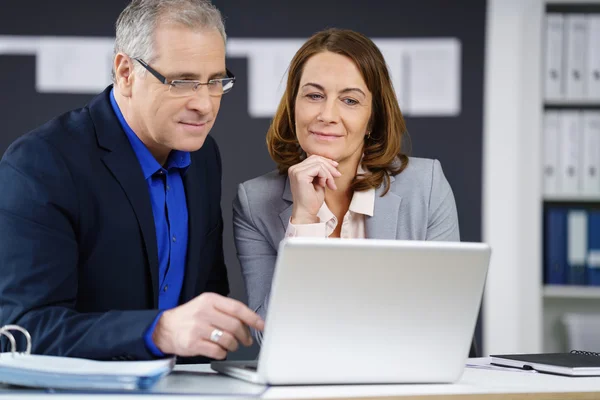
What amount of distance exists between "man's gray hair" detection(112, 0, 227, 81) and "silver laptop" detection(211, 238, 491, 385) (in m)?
0.83

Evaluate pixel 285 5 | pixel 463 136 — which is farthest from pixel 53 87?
pixel 463 136

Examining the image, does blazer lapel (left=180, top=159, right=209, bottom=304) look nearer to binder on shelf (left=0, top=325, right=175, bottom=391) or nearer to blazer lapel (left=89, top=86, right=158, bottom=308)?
blazer lapel (left=89, top=86, right=158, bottom=308)

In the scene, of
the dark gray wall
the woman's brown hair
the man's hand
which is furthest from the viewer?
the dark gray wall

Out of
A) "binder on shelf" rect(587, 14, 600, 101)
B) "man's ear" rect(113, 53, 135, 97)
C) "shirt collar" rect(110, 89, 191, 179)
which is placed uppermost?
"binder on shelf" rect(587, 14, 600, 101)

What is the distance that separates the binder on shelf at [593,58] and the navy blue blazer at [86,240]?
1945mm

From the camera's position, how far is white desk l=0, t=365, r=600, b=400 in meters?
1.19

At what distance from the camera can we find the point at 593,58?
11.2 ft

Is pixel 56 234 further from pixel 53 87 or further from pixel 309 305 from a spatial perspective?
pixel 53 87

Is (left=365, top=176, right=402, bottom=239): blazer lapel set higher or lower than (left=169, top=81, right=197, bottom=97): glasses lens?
lower

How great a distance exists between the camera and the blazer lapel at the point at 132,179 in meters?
1.84

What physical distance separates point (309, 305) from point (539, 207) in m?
2.46

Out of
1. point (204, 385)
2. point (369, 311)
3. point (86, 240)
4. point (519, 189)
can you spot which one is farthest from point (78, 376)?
point (519, 189)

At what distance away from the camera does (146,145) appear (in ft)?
6.48

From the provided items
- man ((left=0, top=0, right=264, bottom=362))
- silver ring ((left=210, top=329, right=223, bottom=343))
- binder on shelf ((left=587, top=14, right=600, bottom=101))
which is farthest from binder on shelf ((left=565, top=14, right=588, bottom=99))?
silver ring ((left=210, top=329, right=223, bottom=343))
